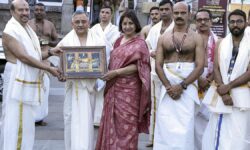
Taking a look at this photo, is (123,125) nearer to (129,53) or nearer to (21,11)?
(129,53)

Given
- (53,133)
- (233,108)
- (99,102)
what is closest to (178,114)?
(233,108)

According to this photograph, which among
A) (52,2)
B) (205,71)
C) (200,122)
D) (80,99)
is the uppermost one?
(52,2)

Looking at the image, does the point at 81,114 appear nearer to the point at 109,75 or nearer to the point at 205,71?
the point at 109,75

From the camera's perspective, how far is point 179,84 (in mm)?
5406

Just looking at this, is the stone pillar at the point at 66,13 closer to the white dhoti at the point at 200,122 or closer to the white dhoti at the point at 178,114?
the white dhoti at the point at 200,122

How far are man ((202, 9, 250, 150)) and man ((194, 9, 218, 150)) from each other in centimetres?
55

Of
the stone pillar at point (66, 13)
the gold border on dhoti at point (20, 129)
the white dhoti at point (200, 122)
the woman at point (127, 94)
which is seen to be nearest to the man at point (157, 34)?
the white dhoti at point (200, 122)

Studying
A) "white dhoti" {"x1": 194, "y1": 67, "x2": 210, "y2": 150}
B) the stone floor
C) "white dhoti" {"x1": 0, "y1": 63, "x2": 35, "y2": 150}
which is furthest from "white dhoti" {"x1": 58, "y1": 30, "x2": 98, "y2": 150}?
"white dhoti" {"x1": 194, "y1": 67, "x2": 210, "y2": 150}

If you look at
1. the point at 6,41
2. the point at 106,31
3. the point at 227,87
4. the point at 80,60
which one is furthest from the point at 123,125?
the point at 106,31

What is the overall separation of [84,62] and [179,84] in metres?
1.09

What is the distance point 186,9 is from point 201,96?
1.21m

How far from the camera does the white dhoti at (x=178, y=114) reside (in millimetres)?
5375

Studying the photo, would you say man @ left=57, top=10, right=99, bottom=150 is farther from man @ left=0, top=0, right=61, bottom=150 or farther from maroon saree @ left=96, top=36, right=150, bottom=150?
man @ left=0, top=0, right=61, bottom=150

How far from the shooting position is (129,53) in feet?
18.6
